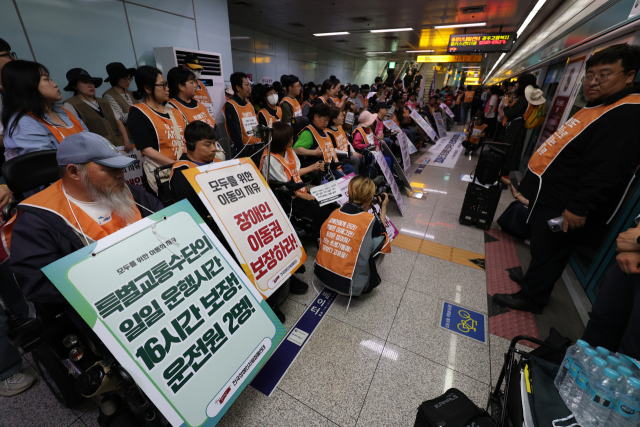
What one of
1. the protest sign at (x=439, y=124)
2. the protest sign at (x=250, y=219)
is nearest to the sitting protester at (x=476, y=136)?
the protest sign at (x=439, y=124)

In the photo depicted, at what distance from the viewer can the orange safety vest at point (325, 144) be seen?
10.9 ft

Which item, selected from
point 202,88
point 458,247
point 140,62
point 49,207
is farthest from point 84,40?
point 458,247

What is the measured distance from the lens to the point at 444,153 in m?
7.66

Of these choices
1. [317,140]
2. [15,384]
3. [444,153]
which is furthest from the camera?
[444,153]

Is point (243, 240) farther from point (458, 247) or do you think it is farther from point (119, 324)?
point (458, 247)

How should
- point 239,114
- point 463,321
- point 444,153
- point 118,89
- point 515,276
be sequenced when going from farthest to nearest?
1. point 444,153
2. point 239,114
3. point 118,89
4. point 515,276
5. point 463,321

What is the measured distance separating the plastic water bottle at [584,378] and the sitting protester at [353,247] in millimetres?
1266

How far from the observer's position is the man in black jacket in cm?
154

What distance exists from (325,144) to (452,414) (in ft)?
9.51

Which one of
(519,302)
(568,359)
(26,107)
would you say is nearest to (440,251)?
(519,302)

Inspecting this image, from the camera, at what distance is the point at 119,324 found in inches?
38.4

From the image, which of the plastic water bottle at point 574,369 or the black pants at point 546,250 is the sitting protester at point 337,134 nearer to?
the black pants at point 546,250

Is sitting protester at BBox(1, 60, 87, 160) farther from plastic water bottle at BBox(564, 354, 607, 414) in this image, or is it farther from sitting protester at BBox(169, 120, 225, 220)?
plastic water bottle at BBox(564, 354, 607, 414)

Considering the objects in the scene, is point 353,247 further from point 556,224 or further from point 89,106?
point 89,106
